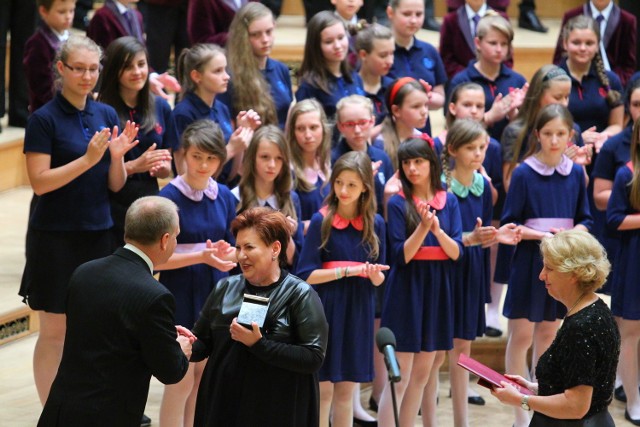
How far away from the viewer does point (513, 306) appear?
227 inches

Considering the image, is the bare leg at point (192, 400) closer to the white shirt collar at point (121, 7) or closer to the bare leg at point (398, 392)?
the bare leg at point (398, 392)

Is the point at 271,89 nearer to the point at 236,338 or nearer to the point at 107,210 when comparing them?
the point at 107,210

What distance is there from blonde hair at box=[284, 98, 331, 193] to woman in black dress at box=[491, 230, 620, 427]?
1834 mm

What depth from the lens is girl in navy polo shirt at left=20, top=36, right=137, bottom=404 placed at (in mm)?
4930

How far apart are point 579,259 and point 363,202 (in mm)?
1485

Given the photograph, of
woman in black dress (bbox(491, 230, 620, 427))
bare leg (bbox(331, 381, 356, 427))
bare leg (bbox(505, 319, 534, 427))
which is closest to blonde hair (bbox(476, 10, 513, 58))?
bare leg (bbox(505, 319, 534, 427))

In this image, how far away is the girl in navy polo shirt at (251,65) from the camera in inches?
237

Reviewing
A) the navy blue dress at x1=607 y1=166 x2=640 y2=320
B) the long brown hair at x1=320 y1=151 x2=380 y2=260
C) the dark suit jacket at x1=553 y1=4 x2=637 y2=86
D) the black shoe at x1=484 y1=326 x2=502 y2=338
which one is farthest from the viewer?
the dark suit jacket at x1=553 y1=4 x2=637 y2=86

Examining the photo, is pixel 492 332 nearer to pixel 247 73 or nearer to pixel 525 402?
pixel 247 73

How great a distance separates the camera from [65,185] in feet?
16.4

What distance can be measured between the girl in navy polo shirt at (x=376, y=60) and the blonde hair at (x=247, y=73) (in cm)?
58

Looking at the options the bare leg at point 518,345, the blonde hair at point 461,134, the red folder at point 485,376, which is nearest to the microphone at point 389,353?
the red folder at point 485,376

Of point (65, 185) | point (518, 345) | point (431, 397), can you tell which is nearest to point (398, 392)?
point (431, 397)

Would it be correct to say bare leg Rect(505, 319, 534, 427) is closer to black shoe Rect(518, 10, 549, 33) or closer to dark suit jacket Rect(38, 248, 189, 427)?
dark suit jacket Rect(38, 248, 189, 427)
